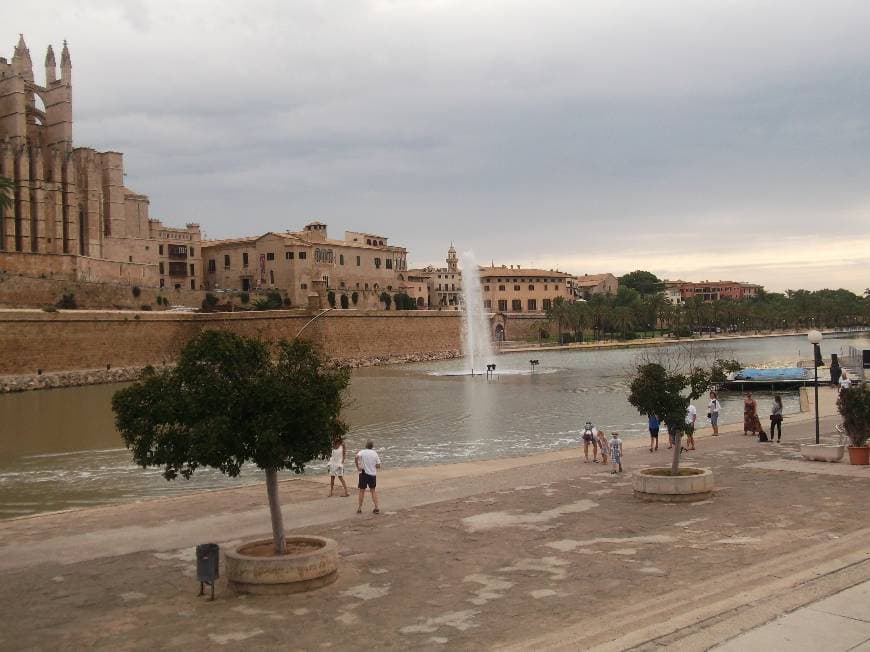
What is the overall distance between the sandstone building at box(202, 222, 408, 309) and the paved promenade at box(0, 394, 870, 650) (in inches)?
3045

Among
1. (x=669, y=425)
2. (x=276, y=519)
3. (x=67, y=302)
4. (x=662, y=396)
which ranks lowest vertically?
(x=276, y=519)

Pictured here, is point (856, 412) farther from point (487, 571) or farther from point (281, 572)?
point (281, 572)

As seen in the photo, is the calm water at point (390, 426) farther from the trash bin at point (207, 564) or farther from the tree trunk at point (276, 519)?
the trash bin at point (207, 564)

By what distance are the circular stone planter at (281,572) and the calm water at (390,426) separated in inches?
422

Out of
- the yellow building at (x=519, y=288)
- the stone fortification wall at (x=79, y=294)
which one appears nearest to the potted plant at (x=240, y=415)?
the stone fortification wall at (x=79, y=294)

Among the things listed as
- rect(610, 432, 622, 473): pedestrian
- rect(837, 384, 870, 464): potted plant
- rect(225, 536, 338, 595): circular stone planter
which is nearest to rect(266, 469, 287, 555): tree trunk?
rect(225, 536, 338, 595): circular stone planter

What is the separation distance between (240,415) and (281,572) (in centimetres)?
183

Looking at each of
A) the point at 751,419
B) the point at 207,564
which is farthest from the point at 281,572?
the point at 751,419

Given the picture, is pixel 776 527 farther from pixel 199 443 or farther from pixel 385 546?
pixel 199 443

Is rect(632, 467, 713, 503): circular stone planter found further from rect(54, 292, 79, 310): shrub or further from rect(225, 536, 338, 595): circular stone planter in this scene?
rect(54, 292, 79, 310): shrub

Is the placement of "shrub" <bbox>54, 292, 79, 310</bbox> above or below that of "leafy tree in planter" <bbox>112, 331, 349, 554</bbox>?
above

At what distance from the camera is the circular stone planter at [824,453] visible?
16547 millimetres

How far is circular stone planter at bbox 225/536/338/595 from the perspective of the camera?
29.8ft

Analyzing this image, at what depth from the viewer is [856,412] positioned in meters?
16.2
